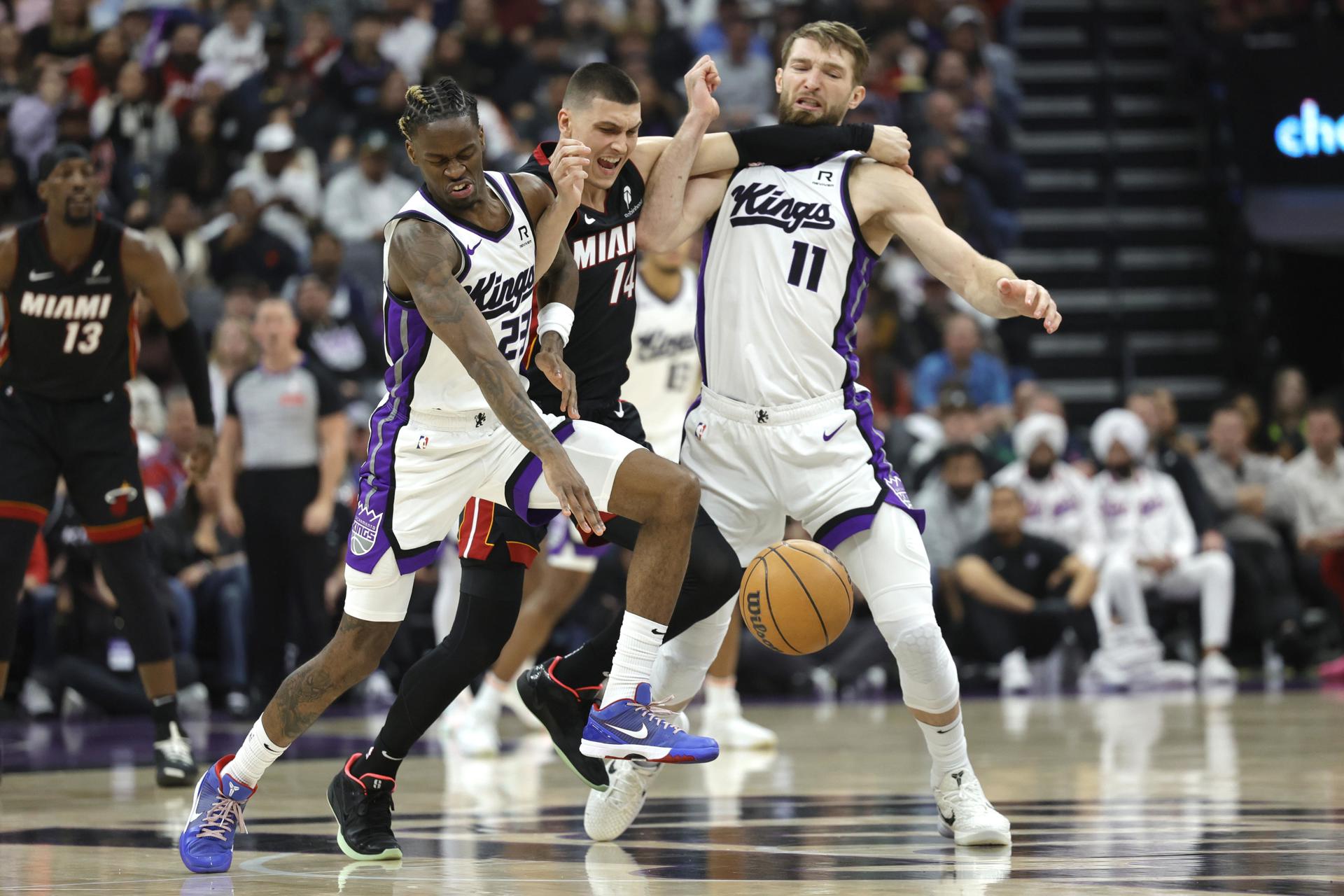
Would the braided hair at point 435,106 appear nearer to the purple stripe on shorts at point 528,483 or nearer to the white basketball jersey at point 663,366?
the purple stripe on shorts at point 528,483

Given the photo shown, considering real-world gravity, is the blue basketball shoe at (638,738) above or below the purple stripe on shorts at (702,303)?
below

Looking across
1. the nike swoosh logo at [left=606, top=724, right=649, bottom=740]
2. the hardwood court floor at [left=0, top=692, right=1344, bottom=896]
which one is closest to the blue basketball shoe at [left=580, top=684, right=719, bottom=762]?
the nike swoosh logo at [left=606, top=724, right=649, bottom=740]

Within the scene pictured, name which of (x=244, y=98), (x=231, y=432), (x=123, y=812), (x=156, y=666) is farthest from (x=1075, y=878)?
(x=244, y=98)

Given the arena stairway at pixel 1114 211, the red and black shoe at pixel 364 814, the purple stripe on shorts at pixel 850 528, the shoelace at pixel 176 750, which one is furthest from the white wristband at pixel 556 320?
the arena stairway at pixel 1114 211

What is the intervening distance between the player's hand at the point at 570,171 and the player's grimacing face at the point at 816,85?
2.60 feet

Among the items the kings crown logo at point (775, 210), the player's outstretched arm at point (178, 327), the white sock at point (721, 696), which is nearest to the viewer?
the kings crown logo at point (775, 210)

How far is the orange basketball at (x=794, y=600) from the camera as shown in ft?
16.8

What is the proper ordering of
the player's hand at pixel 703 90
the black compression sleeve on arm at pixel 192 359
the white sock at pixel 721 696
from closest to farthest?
the player's hand at pixel 703 90 < the black compression sleeve on arm at pixel 192 359 < the white sock at pixel 721 696

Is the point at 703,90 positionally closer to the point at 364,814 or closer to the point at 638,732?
the point at 638,732

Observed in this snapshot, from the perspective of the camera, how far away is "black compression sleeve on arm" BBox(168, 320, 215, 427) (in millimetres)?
7113

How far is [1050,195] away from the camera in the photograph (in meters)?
18.4

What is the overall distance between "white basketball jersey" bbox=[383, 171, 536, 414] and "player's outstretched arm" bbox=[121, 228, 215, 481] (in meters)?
2.13

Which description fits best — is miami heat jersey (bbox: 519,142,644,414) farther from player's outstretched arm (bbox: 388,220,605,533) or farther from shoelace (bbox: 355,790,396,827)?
shoelace (bbox: 355,790,396,827)

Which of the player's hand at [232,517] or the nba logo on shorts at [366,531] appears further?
the player's hand at [232,517]
